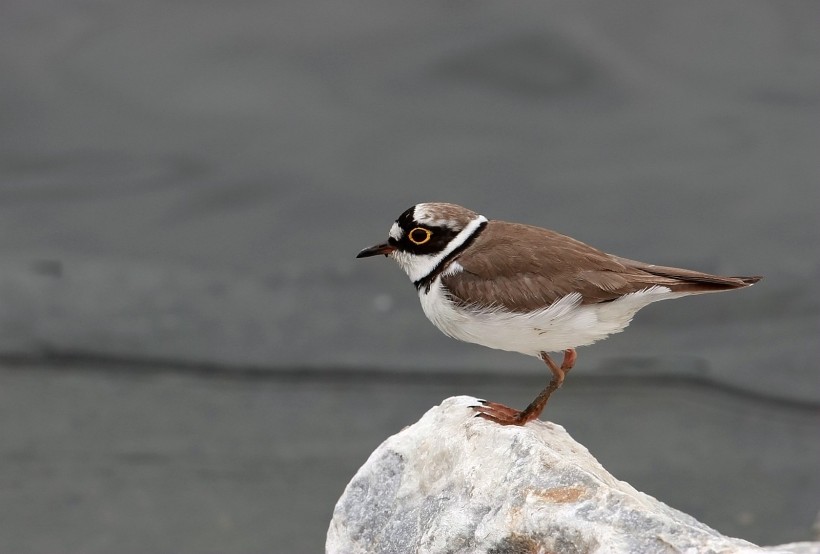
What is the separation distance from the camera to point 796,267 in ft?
51.0

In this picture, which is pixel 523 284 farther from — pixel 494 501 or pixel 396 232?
pixel 494 501

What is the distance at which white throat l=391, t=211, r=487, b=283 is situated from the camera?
26.7ft

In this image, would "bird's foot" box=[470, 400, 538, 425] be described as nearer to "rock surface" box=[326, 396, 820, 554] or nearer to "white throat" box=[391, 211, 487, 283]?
"rock surface" box=[326, 396, 820, 554]

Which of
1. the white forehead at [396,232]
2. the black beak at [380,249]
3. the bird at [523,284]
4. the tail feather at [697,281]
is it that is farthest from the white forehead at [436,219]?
the tail feather at [697,281]

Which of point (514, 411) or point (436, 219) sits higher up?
point (436, 219)

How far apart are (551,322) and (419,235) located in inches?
45.9

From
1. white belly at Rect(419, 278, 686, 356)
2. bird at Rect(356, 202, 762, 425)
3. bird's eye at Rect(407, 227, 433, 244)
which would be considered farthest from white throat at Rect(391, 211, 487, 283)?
white belly at Rect(419, 278, 686, 356)

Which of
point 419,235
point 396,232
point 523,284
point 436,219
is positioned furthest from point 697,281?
point 396,232

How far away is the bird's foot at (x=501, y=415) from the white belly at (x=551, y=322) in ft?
1.42

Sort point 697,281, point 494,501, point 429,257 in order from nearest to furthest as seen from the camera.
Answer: point 494,501, point 697,281, point 429,257

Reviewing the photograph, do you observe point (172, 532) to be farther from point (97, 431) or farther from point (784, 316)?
point (784, 316)

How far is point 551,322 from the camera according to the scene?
7656 mm

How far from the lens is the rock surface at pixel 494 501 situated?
6000 mm

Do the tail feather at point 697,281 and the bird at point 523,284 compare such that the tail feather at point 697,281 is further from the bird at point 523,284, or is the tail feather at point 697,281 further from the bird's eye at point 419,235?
the bird's eye at point 419,235
